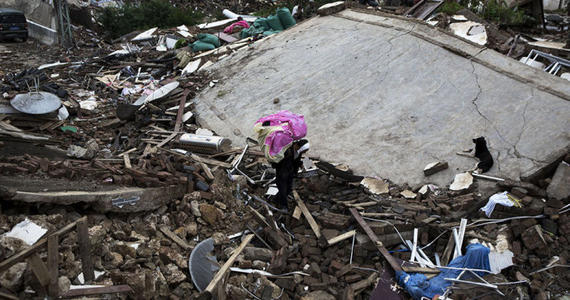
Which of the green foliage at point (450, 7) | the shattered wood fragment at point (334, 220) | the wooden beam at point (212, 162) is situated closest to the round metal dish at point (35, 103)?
the wooden beam at point (212, 162)

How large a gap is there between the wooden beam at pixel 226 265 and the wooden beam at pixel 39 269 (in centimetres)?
162

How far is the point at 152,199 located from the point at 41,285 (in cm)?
235

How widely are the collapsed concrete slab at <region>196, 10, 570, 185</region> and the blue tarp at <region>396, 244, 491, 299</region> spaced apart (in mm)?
2005

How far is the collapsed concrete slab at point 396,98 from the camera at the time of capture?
310 inches

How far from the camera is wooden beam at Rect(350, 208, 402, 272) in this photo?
5924 millimetres

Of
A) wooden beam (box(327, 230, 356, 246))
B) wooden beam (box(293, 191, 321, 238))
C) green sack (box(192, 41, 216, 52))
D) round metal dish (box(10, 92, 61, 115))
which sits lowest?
green sack (box(192, 41, 216, 52))

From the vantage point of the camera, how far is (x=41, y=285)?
4.02 meters

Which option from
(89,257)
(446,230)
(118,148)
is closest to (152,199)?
(89,257)

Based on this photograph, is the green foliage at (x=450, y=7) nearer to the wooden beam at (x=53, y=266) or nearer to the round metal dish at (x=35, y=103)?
the round metal dish at (x=35, y=103)

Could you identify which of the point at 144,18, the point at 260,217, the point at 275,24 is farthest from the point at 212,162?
the point at 144,18

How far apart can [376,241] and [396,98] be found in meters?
4.39

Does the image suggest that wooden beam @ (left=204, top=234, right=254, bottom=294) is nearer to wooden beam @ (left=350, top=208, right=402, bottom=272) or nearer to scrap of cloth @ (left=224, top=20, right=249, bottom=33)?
wooden beam @ (left=350, top=208, right=402, bottom=272)

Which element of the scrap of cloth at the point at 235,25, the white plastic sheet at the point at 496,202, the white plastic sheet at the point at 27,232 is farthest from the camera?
the scrap of cloth at the point at 235,25

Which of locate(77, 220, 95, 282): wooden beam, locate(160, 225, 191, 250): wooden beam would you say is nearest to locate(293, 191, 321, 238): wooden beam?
locate(160, 225, 191, 250): wooden beam
